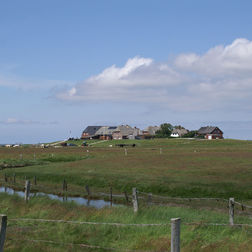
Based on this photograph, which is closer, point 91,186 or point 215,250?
point 215,250

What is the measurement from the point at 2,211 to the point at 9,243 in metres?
7.16

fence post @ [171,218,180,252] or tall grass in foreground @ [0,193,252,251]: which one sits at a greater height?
fence post @ [171,218,180,252]

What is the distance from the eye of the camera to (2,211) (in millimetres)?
19672

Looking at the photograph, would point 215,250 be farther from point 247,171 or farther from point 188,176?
point 247,171

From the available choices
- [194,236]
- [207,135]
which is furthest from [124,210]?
[207,135]

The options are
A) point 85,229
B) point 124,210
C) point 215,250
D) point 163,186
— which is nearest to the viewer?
point 215,250

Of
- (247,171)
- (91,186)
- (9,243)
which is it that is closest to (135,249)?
(9,243)

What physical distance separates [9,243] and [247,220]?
14.6 metres

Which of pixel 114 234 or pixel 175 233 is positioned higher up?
pixel 175 233

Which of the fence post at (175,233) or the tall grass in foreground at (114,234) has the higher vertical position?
the fence post at (175,233)

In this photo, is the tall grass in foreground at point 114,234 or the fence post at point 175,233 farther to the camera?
the tall grass in foreground at point 114,234

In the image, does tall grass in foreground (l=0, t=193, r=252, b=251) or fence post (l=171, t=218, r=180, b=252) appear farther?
tall grass in foreground (l=0, t=193, r=252, b=251)

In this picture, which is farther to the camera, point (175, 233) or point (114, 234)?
point (114, 234)

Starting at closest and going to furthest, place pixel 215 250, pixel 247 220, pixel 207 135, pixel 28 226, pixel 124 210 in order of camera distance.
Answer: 1. pixel 215 250
2. pixel 28 226
3. pixel 124 210
4. pixel 247 220
5. pixel 207 135
